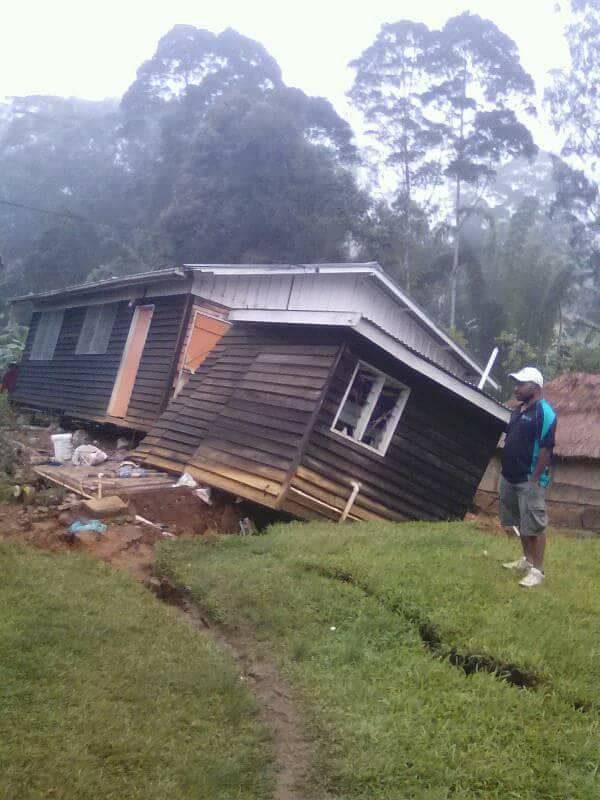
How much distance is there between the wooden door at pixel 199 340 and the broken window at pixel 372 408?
4542mm

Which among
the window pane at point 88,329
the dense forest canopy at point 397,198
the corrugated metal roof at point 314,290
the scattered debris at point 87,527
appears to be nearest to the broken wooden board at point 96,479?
the scattered debris at point 87,527

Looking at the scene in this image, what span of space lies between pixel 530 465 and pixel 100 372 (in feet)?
39.7

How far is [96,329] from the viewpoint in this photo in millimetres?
17000

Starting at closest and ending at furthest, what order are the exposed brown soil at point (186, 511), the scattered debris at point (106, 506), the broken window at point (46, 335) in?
the scattered debris at point (106, 506)
the exposed brown soil at point (186, 511)
the broken window at point (46, 335)

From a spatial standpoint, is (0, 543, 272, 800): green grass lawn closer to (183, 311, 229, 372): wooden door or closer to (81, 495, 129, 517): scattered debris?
(81, 495, 129, 517): scattered debris

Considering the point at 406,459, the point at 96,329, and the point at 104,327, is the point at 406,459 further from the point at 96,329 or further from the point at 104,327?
the point at 96,329

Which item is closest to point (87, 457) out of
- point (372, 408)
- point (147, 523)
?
point (147, 523)

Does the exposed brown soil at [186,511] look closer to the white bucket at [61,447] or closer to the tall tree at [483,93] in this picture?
the white bucket at [61,447]

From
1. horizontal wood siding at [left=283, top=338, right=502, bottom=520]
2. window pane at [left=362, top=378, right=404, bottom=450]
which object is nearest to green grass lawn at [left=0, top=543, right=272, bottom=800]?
horizontal wood siding at [left=283, top=338, right=502, bottom=520]

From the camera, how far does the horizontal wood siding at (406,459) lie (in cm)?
909

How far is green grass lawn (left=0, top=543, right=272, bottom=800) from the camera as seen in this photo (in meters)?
3.22

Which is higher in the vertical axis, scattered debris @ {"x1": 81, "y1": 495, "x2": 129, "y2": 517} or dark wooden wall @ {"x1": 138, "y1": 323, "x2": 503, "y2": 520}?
dark wooden wall @ {"x1": 138, "y1": 323, "x2": 503, "y2": 520}

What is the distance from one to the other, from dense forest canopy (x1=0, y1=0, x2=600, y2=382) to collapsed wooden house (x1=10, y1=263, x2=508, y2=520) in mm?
10518

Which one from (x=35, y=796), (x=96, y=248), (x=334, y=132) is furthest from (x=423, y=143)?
(x=35, y=796)
